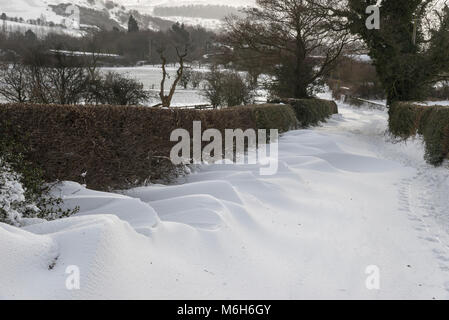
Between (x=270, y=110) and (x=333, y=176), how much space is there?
614cm

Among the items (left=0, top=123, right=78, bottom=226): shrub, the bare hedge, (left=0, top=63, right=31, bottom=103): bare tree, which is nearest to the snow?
(left=0, top=123, right=78, bottom=226): shrub

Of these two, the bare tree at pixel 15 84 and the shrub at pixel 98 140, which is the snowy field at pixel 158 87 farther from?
the shrub at pixel 98 140

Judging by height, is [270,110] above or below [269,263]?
above

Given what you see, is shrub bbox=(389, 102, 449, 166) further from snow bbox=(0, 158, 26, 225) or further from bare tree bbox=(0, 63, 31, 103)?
bare tree bbox=(0, 63, 31, 103)

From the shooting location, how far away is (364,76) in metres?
56.2

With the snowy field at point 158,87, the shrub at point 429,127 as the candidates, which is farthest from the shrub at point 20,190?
the snowy field at point 158,87

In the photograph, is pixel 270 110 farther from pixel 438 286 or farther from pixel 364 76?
pixel 364 76

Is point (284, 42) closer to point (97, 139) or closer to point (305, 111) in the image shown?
point (305, 111)

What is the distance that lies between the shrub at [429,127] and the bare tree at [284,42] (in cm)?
1044

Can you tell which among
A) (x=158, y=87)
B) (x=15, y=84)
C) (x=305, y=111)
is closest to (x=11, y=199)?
(x=305, y=111)

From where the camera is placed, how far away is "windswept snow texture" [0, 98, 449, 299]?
2750mm

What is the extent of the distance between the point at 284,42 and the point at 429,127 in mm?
15899
